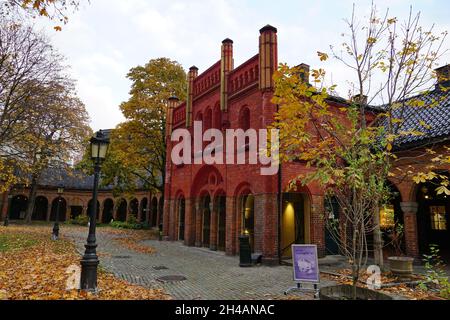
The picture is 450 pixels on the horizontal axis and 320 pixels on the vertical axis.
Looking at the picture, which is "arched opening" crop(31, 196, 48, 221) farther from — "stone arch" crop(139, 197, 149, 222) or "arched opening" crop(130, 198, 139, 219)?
"stone arch" crop(139, 197, 149, 222)

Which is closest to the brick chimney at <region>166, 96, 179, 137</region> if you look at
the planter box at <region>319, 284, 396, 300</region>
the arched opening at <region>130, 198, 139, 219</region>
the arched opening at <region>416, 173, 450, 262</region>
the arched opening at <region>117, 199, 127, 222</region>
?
the arched opening at <region>416, 173, 450, 262</region>

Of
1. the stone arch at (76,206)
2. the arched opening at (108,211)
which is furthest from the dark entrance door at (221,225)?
the arched opening at (108,211)

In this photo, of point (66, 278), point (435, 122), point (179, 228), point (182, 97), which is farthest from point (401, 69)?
point (182, 97)

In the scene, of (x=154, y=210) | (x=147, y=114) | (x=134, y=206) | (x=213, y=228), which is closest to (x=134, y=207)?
(x=134, y=206)

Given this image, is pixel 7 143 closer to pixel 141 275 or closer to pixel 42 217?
pixel 141 275

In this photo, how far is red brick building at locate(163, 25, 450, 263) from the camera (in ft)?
43.5

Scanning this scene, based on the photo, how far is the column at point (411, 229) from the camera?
1302cm

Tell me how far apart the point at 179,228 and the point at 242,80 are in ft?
37.0

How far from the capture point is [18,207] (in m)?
42.1

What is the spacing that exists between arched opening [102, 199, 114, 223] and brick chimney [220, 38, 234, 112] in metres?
35.8

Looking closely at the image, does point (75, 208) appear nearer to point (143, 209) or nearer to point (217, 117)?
point (143, 209)

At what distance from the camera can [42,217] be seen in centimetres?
4412

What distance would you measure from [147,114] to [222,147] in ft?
33.3

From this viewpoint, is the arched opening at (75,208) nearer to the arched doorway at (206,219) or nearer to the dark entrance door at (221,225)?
the arched doorway at (206,219)
